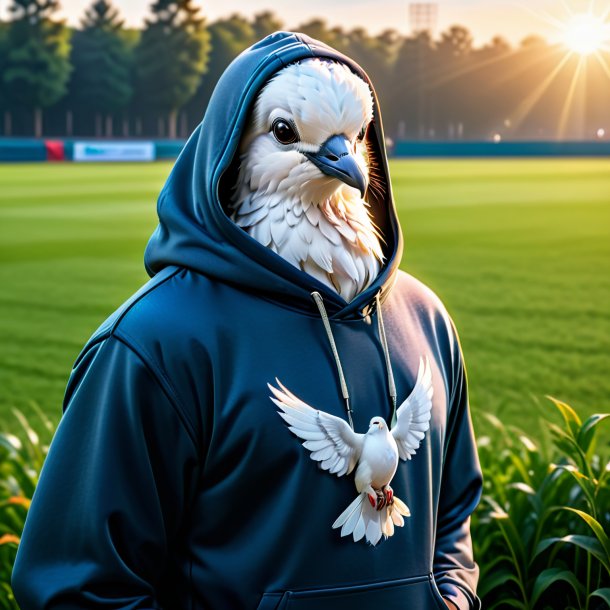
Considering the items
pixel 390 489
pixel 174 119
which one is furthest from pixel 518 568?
pixel 174 119

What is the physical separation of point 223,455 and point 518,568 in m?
1.66

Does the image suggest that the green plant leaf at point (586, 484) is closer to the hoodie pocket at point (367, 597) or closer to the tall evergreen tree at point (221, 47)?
the hoodie pocket at point (367, 597)

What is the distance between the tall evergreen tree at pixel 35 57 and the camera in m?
64.7

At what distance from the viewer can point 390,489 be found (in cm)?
177

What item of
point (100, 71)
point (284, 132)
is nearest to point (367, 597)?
point (284, 132)

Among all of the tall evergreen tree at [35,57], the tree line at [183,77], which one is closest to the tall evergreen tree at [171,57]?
the tree line at [183,77]

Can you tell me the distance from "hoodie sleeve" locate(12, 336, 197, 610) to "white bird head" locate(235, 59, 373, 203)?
39 cm

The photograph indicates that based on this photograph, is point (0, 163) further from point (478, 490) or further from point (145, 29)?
point (478, 490)

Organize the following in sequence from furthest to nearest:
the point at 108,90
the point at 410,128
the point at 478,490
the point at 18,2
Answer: the point at 410,128, the point at 108,90, the point at 18,2, the point at 478,490

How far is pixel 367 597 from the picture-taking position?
1768mm

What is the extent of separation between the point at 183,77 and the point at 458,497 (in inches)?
2850

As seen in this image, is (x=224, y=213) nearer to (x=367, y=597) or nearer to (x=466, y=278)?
(x=367, y=597)

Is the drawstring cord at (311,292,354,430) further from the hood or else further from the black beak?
the black beak

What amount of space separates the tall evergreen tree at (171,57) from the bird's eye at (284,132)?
71228 mm
